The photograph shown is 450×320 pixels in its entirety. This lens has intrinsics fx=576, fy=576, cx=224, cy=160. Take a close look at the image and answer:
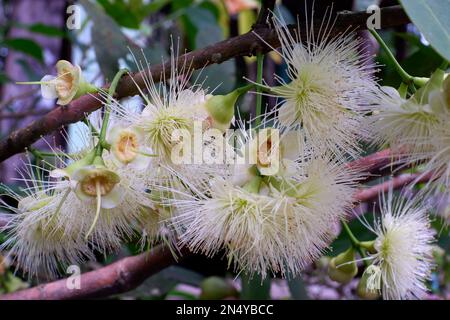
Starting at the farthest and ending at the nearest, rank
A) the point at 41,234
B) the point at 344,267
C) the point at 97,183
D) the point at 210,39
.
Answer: the point at 210,39 → the point at 344,267 → the point at 41,234 → the point at 97,183

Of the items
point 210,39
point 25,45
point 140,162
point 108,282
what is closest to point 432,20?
point 140,162

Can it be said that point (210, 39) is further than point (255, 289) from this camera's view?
Yes

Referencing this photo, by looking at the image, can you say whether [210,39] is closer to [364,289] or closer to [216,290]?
[216,290]

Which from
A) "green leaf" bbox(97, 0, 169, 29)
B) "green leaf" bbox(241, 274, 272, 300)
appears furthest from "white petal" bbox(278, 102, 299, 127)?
"green leaf" bbox(97, 0, 169, 29)

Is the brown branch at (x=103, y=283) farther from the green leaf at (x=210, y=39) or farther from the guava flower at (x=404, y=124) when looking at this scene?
the guava flower at (x=404, y=124)

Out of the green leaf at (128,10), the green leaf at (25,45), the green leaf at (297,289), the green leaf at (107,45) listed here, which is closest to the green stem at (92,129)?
the green leaf at (107,45)

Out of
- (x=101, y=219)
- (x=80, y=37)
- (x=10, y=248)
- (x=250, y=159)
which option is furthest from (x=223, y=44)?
(x=80, y=37)
